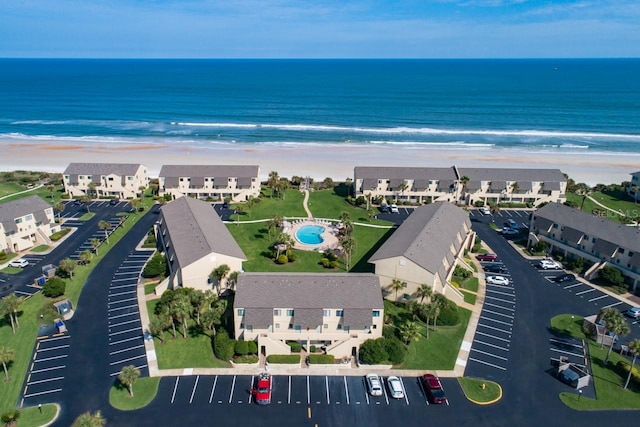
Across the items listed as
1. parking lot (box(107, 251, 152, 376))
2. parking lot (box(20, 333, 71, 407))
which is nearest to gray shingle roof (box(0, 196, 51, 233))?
parking lot (box(107, 251, 152, 376))

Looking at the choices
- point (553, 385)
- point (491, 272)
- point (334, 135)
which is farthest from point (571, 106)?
point (553, 385)

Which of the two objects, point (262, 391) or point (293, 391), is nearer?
point (262, 391)

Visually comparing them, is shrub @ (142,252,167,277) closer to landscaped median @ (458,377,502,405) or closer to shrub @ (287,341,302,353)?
shrub @ (287,341,302,353)

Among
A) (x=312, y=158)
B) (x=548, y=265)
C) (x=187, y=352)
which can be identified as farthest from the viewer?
(x=312, y=158)

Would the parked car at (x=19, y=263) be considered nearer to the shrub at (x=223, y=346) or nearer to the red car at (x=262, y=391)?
the shrub at (x=223, y=346)

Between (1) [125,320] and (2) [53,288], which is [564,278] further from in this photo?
(2) [53,288]

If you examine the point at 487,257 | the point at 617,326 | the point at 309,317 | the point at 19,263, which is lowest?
the point at 19,263

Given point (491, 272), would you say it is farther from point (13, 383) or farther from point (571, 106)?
point (571, 106)

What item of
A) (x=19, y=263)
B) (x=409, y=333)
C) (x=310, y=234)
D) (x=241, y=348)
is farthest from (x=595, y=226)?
(x=19, y=263)

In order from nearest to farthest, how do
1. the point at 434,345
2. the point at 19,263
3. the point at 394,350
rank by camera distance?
the point at 394,350
the point at 434,345
the point at 19,263
